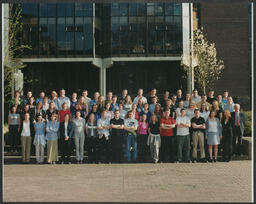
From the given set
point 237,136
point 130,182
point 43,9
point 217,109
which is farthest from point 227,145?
point 43,9

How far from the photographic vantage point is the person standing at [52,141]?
13.9 meters

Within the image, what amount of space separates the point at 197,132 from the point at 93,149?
3.39 m

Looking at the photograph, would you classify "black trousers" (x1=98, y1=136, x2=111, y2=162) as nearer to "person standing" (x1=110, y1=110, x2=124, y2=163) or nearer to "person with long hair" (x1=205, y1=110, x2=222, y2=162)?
"person standing" (x1=110, y1=110, x2=124, y2=163)

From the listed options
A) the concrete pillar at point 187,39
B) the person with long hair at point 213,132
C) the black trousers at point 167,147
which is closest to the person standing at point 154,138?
the black trousers at point 167,147

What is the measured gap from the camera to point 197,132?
558 inches

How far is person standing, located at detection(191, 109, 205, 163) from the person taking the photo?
14062 mm

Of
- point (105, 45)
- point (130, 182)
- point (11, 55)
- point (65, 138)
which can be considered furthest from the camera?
point (105, 45)

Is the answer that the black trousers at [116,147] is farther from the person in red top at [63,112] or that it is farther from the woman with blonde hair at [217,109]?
the woman with blonde hair at [217,109]

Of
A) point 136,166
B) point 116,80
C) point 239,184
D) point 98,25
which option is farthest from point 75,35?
point 239,184

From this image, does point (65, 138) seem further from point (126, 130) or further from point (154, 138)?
point (154, 138)

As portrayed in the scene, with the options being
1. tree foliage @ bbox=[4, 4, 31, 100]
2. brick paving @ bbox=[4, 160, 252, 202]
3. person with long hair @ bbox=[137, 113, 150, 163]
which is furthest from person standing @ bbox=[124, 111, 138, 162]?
tree foliage @ bbox=[4, 4, 31, 100]

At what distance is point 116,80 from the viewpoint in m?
32.3

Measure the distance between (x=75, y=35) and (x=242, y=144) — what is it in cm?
1950

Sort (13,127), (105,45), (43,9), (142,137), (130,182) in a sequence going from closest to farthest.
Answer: (130,182) → (142,137) → (13,127) → (43,9) → (105,45)
